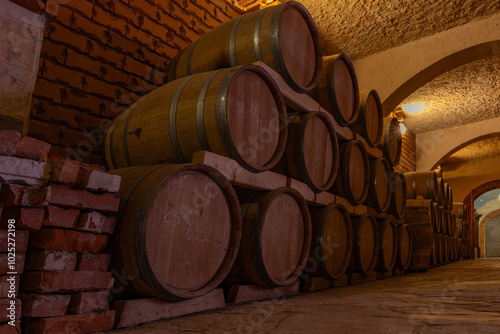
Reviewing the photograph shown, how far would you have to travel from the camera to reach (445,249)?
7758mm

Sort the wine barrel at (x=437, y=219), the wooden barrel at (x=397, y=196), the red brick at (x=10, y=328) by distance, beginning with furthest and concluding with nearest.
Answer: the wine barrel at (x=437, y=219) < the wooden barrel at (x=397, y=196) < the red brick at (x=10, y=328)

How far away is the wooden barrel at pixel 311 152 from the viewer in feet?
9.62

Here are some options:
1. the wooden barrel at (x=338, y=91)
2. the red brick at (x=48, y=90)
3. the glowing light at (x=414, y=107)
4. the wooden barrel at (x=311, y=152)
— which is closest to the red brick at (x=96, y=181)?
the wooden barrel at (x=311, y=152)

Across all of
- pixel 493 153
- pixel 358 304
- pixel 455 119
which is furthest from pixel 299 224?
pixel 493 153

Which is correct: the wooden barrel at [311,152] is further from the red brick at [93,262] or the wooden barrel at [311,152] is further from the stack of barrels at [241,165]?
the red brick at [93,262]

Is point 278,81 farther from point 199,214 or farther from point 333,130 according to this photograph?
point 199,214

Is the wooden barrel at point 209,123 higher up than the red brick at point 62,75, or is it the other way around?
the red brick at point 62,75

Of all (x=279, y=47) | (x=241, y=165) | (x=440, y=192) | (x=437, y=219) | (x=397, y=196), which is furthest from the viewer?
(x=440, y=192)

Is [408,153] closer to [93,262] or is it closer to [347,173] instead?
[347,173]

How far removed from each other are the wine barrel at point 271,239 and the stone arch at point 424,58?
481 centimetres

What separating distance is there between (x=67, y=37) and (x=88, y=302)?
2525 mm

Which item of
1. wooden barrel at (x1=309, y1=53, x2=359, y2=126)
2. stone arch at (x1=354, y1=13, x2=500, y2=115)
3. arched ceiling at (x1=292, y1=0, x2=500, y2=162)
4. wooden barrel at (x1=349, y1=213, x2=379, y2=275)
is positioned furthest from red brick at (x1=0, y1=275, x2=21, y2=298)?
stone arch at (x1=354, y1=13, x2=500, y2=115)

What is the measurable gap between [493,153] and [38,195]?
55.8ft

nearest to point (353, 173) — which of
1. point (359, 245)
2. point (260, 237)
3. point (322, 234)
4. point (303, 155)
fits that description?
point (359, 245)
